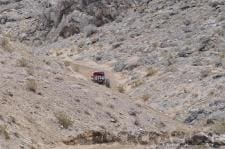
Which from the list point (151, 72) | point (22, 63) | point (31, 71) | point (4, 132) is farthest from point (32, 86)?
point (151, 72)

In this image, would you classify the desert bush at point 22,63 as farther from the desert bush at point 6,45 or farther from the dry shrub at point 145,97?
the dry shrub at point 145,97

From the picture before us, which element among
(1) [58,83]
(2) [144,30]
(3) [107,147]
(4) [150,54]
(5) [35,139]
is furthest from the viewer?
(2) [144,30]

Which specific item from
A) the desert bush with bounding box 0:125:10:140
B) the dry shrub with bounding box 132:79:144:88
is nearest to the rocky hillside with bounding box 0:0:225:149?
the desert bush with bounding box 0:125:10:140

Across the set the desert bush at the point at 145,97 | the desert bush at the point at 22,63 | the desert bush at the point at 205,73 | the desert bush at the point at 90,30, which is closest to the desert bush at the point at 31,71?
the desert bush at the point at 22,63

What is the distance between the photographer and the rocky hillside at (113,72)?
63.6 feet

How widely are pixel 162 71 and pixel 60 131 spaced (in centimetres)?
2691

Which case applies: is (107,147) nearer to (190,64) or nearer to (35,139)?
(35,139)

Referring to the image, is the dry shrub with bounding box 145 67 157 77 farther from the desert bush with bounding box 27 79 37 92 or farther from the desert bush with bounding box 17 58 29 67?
the desert bush with bounding box 27 79 37 92

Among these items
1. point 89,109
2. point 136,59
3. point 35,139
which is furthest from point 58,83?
point 136,59

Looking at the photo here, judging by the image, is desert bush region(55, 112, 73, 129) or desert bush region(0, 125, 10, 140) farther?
desert bush region(55, 112, 73, 129)

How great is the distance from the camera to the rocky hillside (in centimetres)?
1938

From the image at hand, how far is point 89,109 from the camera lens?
22.0 m

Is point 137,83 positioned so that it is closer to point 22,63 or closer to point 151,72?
point 151,72

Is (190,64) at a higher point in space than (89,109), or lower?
lower
